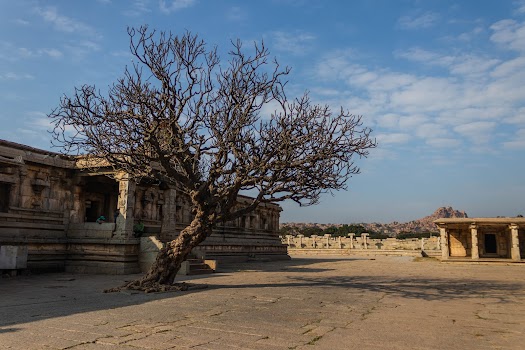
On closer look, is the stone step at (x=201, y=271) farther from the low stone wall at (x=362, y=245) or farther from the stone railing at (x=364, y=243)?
the stone railing at (x=364, y=243)

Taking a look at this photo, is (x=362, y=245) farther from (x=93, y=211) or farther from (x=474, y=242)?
(x=93, y=211)

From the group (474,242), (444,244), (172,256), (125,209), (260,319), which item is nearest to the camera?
(260,319)

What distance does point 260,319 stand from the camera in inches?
282

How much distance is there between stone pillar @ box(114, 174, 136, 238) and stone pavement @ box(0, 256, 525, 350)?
5.51 m

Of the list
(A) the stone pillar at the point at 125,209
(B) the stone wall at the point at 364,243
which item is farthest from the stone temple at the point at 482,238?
(A) the stone pillar at the point at 125,209

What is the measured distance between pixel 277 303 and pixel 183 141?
16.5 feet

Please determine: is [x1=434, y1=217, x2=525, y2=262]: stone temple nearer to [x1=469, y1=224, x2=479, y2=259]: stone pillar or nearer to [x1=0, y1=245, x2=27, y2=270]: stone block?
[x1=469, y1=224, x2=479, y2=259]: stone pillar

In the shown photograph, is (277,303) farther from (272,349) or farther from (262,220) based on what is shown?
(262,220)

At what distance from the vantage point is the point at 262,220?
36.7 metres

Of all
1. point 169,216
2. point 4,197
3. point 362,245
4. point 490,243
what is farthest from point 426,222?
point 4,197

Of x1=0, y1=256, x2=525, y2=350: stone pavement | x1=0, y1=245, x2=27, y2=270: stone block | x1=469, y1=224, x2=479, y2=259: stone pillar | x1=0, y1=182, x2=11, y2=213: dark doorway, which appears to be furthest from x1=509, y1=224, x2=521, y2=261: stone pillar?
x1=0, y1=182, x2=11, y2=213: dark doorway

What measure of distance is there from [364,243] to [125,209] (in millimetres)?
39470

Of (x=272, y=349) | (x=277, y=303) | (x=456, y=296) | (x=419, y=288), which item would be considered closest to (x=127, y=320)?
(x=272, y=349)

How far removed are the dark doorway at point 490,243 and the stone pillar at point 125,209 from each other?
100 feet
